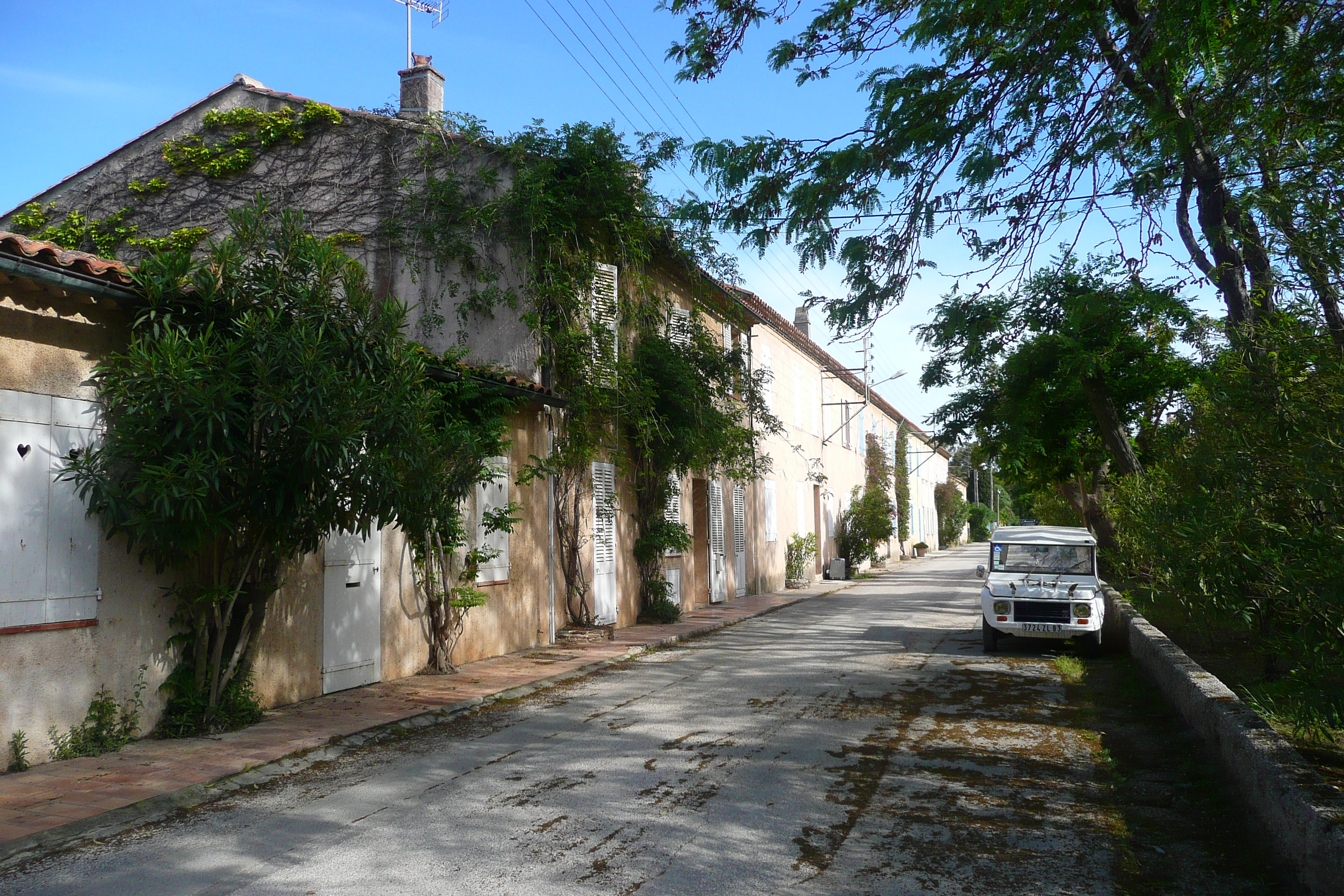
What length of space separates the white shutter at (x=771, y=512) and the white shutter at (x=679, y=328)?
24.8ft

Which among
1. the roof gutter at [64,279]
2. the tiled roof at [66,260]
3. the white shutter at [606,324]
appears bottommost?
the roof gutter at [64,279]

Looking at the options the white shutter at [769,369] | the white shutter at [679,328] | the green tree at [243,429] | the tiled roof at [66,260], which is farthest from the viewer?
the white shutter at [769,369]

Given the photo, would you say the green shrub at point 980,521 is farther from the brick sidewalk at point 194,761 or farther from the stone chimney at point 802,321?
the brick sidewalk at point 194,761

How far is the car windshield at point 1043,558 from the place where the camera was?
523 inches

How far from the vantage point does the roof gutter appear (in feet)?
20.5

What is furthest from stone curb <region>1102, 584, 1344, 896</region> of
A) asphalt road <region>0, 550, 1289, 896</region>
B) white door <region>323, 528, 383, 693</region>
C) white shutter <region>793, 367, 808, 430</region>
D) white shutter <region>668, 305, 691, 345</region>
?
white shutter <region>793, 367, 808, 430</region>

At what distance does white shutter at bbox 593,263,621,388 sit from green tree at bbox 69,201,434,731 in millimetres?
6179

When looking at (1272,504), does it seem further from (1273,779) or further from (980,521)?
(980,521)

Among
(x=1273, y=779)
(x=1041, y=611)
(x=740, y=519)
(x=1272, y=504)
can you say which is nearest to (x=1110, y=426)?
(x=1041, y=611)

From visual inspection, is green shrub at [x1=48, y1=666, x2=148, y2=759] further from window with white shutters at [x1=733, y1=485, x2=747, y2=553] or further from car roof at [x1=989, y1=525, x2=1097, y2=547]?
window with white shutters at [x1=733, y1=485, x2=747, y2=553]

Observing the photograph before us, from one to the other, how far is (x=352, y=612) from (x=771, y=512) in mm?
16323

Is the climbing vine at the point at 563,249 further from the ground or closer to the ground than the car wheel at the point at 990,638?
further from the ground

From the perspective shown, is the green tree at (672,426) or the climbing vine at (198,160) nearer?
the climbing vine at (198,160)

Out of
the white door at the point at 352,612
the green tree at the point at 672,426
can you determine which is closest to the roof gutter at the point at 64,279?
the white door at the point at 352,612
